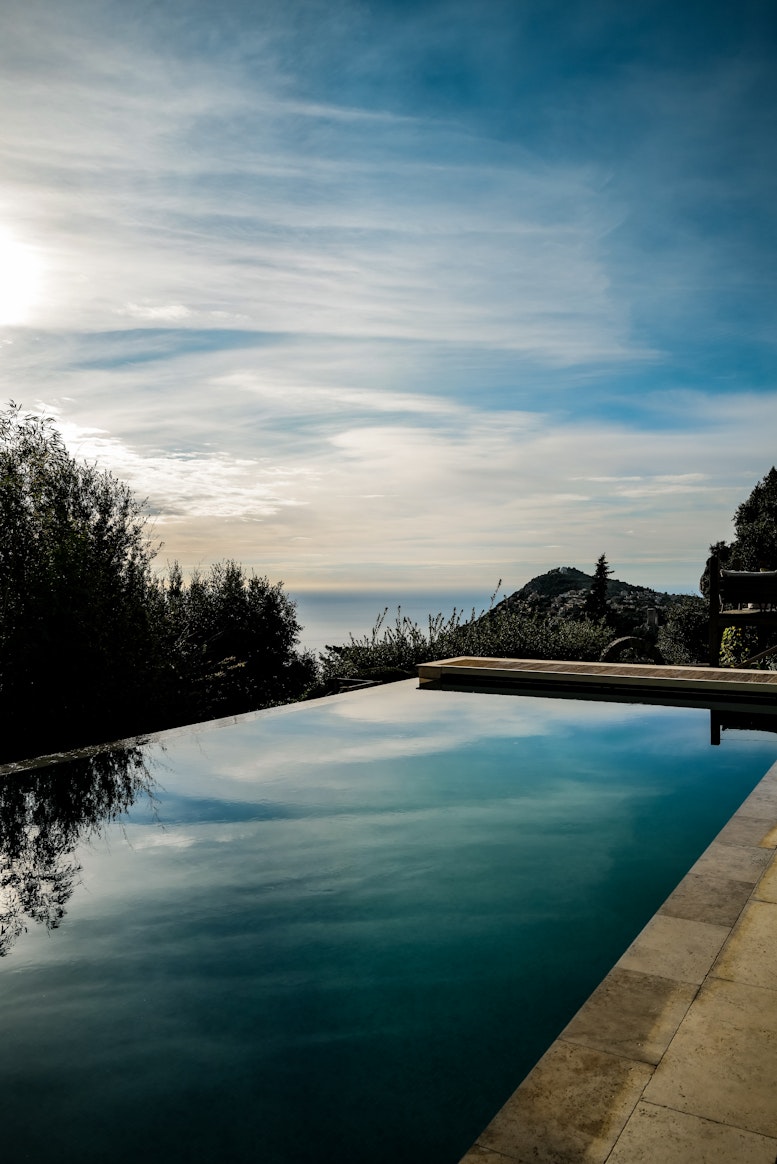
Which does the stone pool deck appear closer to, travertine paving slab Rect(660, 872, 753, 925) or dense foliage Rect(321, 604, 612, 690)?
travertine paving slab Rect(660, 872, 753, 925)

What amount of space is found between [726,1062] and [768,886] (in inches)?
54.0

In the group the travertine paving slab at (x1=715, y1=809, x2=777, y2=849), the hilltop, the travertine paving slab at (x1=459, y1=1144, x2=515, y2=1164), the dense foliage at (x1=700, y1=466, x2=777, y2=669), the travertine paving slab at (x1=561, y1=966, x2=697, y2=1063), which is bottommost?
the travertine paving slab at (x1=459, y1=1144, x2=515, y2=1164)

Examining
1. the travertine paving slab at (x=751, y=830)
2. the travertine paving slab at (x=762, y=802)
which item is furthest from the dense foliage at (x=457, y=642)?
the travertine paving slab at (x=751, y=830)

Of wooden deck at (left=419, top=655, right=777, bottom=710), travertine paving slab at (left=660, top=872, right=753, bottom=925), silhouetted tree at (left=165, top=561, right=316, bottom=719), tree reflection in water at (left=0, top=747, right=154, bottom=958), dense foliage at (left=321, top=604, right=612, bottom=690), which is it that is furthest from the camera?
silhouetted tree at (left=165, top=561, right=316, bottom=719)

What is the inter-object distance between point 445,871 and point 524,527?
11458 mm

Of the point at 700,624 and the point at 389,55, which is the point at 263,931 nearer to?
the point at 389,55

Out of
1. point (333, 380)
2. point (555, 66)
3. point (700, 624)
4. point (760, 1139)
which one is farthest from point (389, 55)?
point (700, 624)

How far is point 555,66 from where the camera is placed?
716 cm

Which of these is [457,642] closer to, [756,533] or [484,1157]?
[484,1157]

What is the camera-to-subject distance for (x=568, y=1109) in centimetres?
191

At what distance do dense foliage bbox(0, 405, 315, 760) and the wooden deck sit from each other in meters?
3.13

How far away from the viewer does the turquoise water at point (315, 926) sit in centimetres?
226

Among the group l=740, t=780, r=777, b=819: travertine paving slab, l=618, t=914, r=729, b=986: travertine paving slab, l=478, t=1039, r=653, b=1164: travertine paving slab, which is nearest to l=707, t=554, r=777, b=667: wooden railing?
l=740, t=780, r=777, b=819: travertine paving slab

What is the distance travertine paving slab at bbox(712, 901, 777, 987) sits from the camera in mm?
2512
